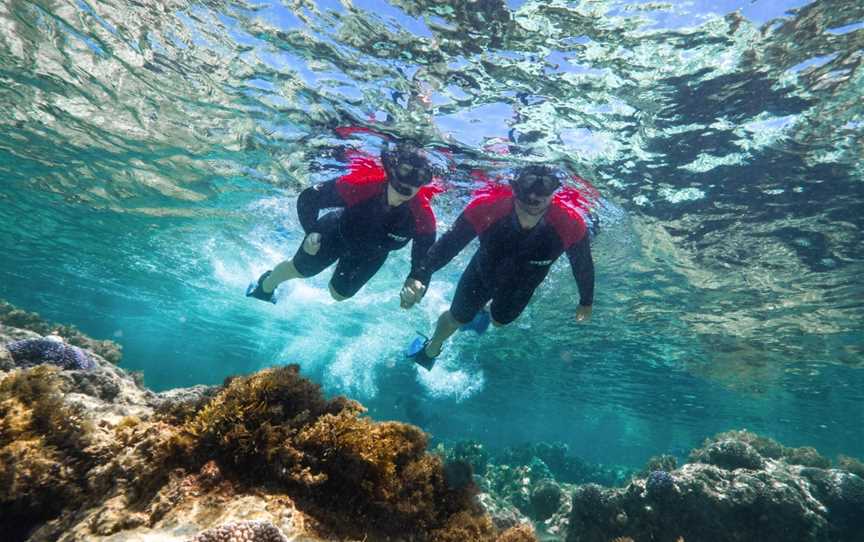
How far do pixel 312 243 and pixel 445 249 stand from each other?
2.46 metres

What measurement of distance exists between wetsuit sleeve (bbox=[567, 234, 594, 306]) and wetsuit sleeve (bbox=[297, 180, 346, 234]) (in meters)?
4.64

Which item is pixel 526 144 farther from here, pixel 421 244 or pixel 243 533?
pixel 243 533

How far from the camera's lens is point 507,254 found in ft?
25.2

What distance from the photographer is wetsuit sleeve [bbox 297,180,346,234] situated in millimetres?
8336

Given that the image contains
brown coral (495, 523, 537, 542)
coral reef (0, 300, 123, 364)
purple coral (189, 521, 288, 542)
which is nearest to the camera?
purple coral (189, 521, 288, 542)

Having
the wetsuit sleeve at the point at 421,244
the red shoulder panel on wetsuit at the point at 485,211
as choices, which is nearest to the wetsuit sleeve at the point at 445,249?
the red shoulder panel on wetsuit at the point at 485,211

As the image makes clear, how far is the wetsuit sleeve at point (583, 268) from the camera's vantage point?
7.45 meters

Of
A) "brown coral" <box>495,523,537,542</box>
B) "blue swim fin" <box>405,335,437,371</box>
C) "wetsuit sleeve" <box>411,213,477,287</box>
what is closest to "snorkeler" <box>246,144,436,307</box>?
"wetsuit sleeve" <box>411,213,477,287</box>

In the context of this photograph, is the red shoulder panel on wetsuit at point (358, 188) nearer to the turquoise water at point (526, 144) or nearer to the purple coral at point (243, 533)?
the turquoise water at point (526, 144)

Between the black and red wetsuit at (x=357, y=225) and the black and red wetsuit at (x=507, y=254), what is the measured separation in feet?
2.85

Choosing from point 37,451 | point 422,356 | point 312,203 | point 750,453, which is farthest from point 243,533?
point 750,453

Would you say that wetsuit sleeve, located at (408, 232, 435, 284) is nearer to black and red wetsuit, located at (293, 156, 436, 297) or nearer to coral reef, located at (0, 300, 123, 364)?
black and red wetsuit, located at (293, 156, 436, 297)

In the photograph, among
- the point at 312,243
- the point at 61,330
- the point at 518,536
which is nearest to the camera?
the point at 518,536

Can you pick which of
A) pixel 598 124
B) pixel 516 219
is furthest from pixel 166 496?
pixel 598 124
